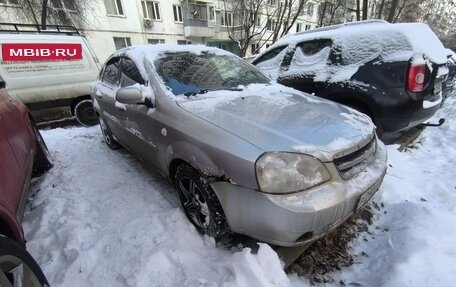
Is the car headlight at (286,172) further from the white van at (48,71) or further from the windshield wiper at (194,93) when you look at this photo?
the white van at (48,71)

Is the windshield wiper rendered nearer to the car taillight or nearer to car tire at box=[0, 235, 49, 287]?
car tire at box=[0, 235, 49, 287]

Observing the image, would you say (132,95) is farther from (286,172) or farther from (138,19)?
(138,19)

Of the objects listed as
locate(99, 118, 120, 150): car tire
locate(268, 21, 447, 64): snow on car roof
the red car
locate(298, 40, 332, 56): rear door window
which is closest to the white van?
locate(99, 118, 120, 150): car tire

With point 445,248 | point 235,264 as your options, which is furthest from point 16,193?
point 445,248

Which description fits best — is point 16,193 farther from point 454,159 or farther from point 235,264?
→ point 454,159

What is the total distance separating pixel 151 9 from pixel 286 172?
80.7 feet

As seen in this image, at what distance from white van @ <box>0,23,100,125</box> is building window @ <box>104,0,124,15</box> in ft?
53.0

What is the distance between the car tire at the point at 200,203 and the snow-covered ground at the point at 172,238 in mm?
101

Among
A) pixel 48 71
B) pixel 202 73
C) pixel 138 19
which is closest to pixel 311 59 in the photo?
pixel 202 73

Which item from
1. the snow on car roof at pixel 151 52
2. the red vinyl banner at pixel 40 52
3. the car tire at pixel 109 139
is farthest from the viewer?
the red vinyl banner at pixel 40 52

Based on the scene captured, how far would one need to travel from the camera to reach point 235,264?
196cm

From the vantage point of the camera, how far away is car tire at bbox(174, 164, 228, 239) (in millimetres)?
2209

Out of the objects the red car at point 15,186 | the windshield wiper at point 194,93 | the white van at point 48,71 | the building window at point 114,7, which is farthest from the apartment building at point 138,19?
the windshield wiper at point 194,93

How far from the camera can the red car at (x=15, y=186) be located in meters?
1.46
